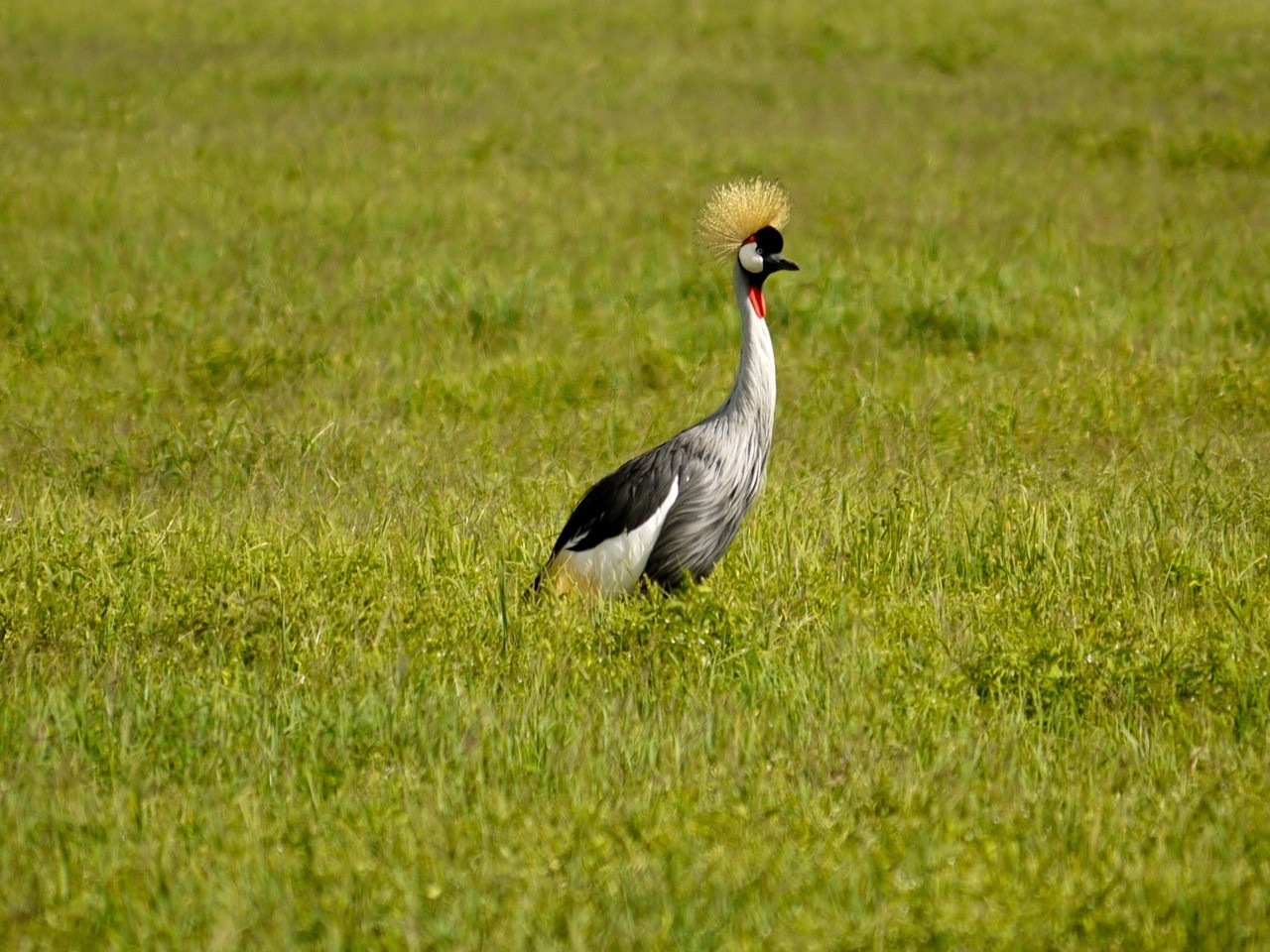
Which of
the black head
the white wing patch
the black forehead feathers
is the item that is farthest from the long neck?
the white wing patch

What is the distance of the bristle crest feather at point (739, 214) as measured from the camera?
17.1 feet

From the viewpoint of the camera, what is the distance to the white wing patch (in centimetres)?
491

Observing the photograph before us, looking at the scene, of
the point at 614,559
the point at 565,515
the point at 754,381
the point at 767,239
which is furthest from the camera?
the point at 565,515

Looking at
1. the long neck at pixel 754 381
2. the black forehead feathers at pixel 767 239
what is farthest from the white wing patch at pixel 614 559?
the black forehead feathers at pixel 767 239

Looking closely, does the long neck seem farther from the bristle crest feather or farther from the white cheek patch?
the bristle crest feather

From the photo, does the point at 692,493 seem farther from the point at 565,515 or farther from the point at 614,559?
the point at 565,515

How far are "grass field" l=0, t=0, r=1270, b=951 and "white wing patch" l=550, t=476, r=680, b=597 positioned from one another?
0.56 ft

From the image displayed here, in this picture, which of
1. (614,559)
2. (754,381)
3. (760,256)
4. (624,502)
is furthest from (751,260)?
(614,559)

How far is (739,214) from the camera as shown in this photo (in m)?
5.21

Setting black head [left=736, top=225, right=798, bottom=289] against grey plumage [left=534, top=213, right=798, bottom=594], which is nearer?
grey plumage [left=534, top=213, right=798, bottom=594]

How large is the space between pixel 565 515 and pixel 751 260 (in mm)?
1557

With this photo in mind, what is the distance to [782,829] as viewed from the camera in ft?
10.5

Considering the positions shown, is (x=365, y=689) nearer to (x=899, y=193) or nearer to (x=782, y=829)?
(x=782, y=829)

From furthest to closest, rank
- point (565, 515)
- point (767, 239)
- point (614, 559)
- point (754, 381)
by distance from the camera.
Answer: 1. point (565, 515)
2. point (767, 239)
3. point (754, 381)
4. point (614, 559)
